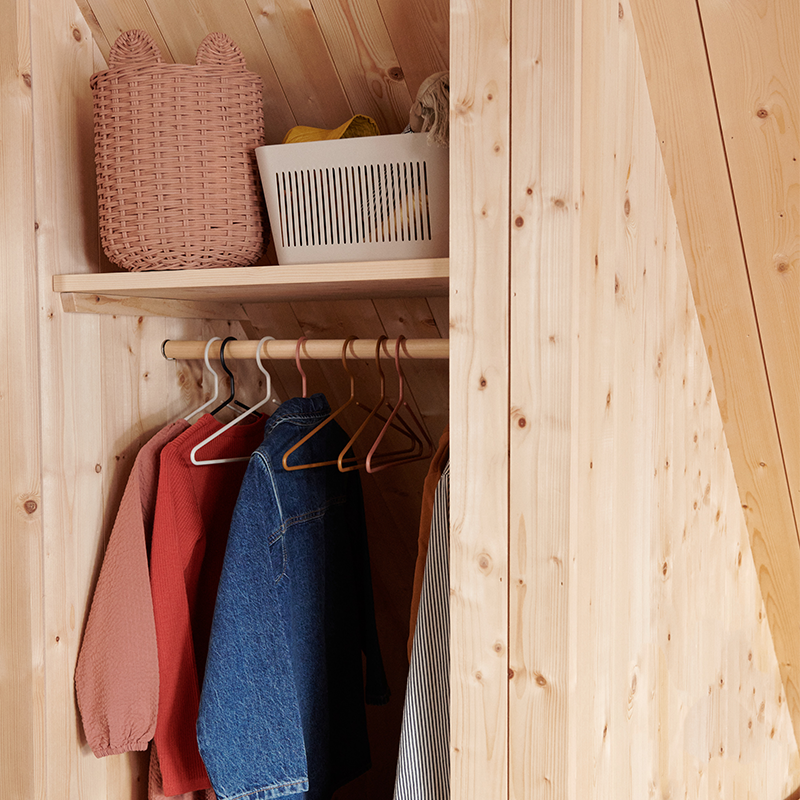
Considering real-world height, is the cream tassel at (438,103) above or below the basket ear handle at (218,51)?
below

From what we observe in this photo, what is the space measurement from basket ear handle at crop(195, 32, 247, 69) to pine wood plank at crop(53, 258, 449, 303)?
0.30m

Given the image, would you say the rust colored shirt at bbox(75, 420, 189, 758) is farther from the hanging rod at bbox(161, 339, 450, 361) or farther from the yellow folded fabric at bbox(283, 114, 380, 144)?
the yellow folded fabric at bbox(283, 114, 380, 144)

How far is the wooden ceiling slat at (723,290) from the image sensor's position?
3.58ft

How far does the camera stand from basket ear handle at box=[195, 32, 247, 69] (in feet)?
3.60

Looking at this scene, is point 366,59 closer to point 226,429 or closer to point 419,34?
point 419,34

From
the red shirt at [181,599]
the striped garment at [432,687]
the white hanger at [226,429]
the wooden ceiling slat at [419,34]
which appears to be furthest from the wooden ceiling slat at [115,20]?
the striped garment at [432,687]

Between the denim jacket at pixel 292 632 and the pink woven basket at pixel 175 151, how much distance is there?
324mm

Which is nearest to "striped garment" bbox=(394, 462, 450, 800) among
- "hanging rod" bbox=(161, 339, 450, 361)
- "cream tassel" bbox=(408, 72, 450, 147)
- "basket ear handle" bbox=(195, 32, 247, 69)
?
"hanging rod" bbox=(161, 339, 450, 361)

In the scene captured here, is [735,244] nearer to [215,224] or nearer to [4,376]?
[215,224]

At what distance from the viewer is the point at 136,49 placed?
1.10 meters

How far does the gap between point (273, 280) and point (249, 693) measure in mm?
610

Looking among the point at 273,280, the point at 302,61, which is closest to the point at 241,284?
the point at 273,280

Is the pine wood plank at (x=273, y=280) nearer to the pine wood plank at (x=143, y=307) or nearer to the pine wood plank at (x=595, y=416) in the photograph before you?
the pine wood plank at (x=143, y=307)

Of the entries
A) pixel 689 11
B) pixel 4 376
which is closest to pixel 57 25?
pixel 4 376
